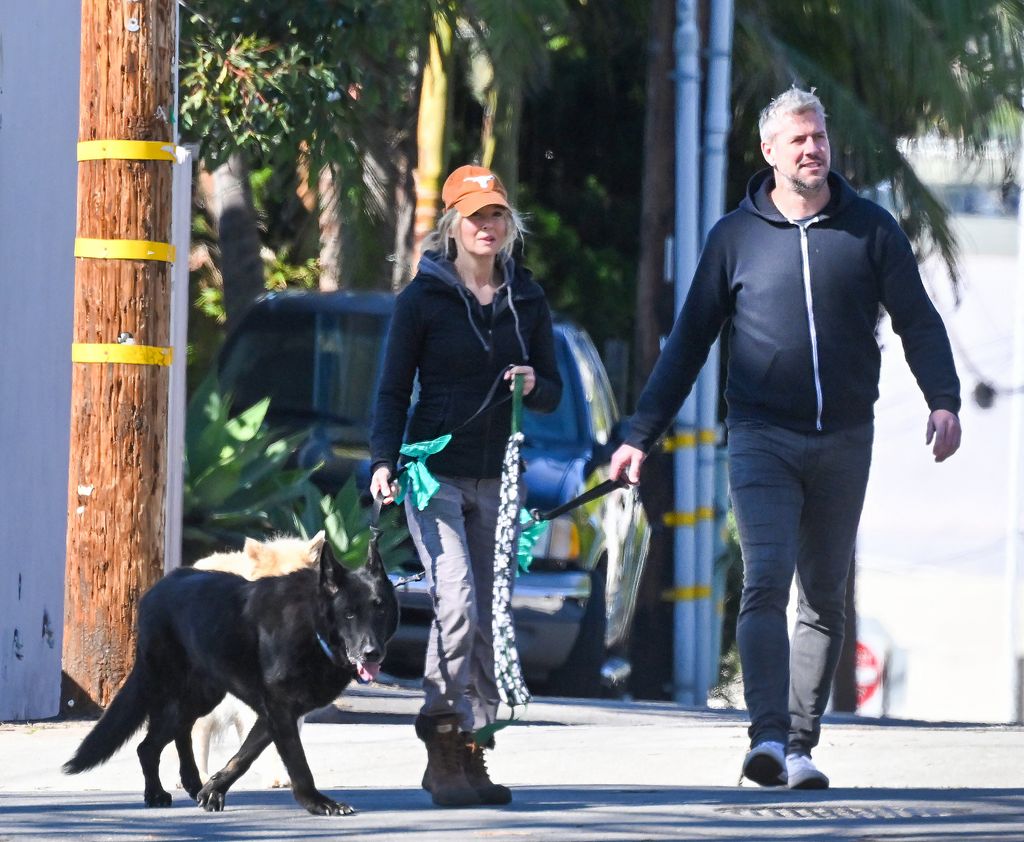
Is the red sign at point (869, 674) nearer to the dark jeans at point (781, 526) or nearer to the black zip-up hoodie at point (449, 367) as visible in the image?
the dark jeans at point (781, 526)

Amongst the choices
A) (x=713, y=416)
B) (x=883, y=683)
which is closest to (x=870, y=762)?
(x=713, y=416)

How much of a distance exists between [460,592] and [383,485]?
38 cm

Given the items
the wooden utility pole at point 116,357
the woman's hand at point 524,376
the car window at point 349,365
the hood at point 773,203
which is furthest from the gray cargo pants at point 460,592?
the car window at point 349,365

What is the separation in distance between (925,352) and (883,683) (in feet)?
95.1

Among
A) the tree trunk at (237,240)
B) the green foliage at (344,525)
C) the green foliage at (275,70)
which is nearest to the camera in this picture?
the green foliage at (344,525)

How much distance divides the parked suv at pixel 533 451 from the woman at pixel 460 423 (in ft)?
13.3

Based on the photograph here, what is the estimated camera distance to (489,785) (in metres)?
5.89

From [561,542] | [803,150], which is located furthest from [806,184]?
[561,542]

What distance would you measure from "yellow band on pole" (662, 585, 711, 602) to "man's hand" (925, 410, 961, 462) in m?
8.57

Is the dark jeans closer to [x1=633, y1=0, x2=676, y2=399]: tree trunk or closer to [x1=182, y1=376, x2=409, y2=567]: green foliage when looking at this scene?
[x1=182, y1=376, x2=409, y2=567]: green foliage

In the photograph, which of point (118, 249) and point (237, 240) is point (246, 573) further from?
point (237, 240)

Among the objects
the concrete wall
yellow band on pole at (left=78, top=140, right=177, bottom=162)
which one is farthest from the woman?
the concrete wall

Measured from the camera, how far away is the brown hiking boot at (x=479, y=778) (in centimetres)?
587

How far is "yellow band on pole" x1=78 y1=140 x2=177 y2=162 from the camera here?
8156mm
